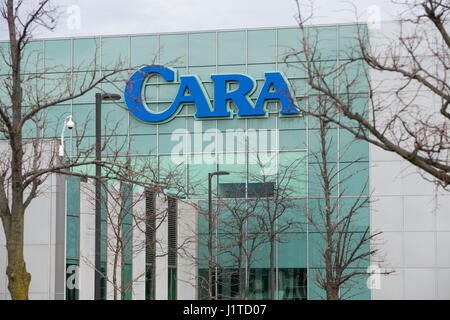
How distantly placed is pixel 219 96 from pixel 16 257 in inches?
995

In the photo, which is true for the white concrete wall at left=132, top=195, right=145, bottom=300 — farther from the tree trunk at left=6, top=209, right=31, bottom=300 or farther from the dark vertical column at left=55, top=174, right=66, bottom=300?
the tree trunk at left=6, top=209, right=31, bottom=300

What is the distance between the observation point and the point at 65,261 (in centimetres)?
2655

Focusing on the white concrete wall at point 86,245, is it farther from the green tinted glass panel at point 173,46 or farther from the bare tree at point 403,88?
the green tinted glass panel at point 173,46

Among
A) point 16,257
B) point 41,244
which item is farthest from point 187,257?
point 16,257

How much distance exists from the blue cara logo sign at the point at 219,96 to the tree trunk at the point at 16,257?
23889 mm

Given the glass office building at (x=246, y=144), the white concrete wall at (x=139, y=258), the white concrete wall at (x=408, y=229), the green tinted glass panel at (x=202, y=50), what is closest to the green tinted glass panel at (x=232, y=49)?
the glass office building at (x=246, y=144)

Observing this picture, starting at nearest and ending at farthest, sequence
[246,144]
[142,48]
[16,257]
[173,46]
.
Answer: [16,257]
[246,144]
[173,46]
[142,48]

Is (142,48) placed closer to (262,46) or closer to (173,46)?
(173,46)

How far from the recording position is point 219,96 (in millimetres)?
38188

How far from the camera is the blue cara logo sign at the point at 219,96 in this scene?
123 ft

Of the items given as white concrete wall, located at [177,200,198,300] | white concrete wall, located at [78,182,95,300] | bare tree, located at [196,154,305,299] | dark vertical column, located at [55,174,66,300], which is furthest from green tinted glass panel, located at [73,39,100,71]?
dark vertical column, located at [55,174,66,300]

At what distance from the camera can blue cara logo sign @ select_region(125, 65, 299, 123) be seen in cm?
3762

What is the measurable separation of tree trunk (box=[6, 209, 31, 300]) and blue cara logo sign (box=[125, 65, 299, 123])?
78.4 feet
